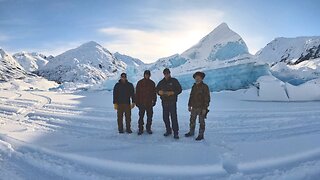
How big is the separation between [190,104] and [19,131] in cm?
389

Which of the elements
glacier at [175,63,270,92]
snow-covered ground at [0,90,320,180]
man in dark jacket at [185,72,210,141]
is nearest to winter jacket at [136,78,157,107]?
snow-covered ground at [0,90,320,180]

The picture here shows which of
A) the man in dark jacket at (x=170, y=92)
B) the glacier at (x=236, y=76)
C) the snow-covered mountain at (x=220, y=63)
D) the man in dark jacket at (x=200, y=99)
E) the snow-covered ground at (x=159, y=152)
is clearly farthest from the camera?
the snow-covered mountain at (x=220, y=63)

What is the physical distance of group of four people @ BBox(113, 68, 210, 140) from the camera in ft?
24.1

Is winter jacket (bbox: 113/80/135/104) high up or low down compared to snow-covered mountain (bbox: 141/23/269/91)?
down

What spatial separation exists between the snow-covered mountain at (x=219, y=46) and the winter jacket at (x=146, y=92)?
1841cm

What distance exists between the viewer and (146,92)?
7.94 m

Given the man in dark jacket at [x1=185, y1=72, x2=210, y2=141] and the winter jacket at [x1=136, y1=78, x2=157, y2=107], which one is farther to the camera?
the winter jacket at [x1=136, y1=78, x2=157, y2=107]

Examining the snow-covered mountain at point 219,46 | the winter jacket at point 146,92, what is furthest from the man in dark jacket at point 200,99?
the snow-covered mountain at point 219,46

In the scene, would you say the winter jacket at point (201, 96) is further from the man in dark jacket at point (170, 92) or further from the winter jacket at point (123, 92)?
the winter jacket at point (123, 92)

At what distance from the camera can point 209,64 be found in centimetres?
2483

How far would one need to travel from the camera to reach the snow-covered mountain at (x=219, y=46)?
84.2 feet

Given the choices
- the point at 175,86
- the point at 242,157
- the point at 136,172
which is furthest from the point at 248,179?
the point at 175,86

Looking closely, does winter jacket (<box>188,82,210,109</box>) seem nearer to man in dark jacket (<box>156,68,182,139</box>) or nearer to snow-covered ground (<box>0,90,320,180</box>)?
man in dark jacket (<box>156,68,182,139</box>)

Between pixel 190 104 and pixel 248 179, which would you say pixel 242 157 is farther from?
pixel 190 104
